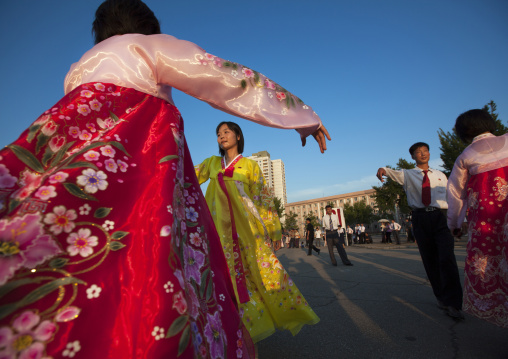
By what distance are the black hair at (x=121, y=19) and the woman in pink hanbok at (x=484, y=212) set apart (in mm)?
2570

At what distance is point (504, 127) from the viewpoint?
16766mm

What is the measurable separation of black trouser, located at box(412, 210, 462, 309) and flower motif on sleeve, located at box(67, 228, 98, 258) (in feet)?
10.5

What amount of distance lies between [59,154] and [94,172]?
0.15 m

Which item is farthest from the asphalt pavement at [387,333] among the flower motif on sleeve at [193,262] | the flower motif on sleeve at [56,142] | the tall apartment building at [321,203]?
the tall apartment building at [321,203]

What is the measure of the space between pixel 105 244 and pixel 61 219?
126 mm

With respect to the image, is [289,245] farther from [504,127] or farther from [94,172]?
[94,172]

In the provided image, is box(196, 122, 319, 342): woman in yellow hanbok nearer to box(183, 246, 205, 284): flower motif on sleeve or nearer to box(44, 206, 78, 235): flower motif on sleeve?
box(183, 246, 205, 284): flower motif on sleeve

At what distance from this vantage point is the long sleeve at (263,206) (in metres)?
2.88

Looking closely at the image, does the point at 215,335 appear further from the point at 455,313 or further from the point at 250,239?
the point at 455,313

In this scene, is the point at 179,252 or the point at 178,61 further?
the point at 178,61

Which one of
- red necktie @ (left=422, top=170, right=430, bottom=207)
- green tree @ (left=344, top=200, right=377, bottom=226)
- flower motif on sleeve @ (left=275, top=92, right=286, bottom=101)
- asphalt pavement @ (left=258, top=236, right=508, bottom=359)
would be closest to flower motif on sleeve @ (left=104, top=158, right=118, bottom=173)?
flower motif on sleeve @ (left=275, top=92, right=286, bottom=101)

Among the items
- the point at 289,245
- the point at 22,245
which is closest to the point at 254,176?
the point at 22,245

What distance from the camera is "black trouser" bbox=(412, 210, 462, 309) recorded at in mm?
2949

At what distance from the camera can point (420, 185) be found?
11.7ft
